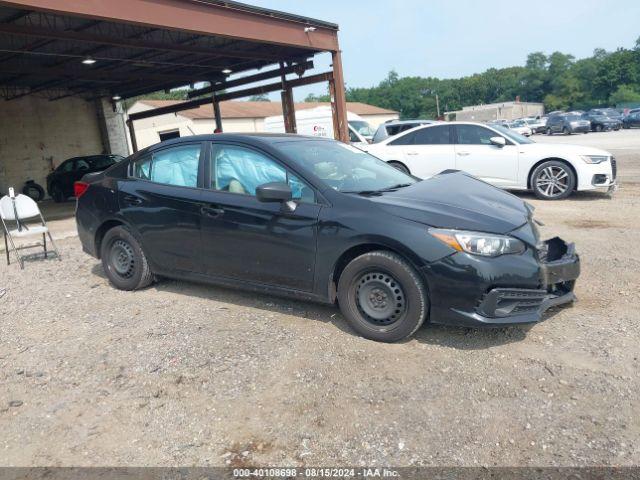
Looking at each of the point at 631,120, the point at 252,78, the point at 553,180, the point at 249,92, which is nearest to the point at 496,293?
the point at 553,180

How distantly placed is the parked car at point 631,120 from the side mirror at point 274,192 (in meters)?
38.5

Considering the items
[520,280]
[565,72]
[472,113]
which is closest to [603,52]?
[565,72]

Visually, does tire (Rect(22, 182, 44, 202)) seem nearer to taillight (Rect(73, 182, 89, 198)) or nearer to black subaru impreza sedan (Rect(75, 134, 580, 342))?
taillight (Rect(73, 182, 89, 198))

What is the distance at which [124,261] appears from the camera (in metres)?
5.25

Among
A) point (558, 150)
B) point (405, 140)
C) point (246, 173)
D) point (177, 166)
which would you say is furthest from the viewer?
point (405, 140)

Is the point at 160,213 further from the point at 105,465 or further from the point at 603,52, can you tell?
the point at 603,52

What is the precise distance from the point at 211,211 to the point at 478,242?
7.46 ft

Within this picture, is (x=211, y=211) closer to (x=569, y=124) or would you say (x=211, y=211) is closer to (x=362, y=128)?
(x=362, y=128)

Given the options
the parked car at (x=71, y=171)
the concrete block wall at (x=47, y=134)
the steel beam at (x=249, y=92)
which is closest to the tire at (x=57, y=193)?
the parked car at (x=71, y=171)

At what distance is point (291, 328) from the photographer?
13.5 feet

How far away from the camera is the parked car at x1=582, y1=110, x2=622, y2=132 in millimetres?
Result: 33812

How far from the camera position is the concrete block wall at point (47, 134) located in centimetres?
2048

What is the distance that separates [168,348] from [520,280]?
2.65m

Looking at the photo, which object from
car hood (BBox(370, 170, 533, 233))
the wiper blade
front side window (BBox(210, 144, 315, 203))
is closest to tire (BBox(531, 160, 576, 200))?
car hood (BBox(370, 170, 533, 233))
